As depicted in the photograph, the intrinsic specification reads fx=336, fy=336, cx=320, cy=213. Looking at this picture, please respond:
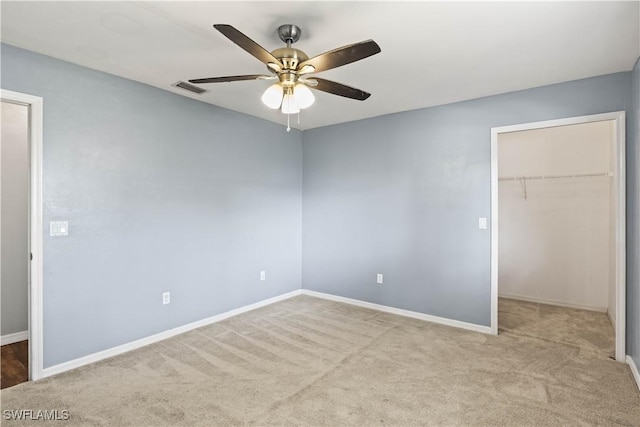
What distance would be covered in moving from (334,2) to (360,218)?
2.91 meters

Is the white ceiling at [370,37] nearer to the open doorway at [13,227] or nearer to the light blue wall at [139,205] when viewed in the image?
the light blue wall at [139,205]

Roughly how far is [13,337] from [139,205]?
187 cm

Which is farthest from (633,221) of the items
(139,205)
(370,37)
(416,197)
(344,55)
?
(139,205)

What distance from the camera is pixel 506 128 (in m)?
3.37

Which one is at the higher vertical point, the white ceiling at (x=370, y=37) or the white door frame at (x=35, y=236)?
the white ceiling at (x=370, y=37)

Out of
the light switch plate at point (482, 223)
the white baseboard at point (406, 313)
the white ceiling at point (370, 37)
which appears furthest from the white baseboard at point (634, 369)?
the white ceiling at point (370, 37)

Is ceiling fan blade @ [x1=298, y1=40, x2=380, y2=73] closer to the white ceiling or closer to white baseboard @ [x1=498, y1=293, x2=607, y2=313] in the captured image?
the white ceiling

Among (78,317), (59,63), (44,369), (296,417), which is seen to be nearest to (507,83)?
(296,417)

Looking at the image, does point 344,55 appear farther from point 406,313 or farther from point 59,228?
point 406,313

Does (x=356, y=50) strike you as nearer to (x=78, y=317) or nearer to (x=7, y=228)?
(x=78, y=317)

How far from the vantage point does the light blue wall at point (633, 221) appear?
8.29 feet

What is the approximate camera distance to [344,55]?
1759 mm

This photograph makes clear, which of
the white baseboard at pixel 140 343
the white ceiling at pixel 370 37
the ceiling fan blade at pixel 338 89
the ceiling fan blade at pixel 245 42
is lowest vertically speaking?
the white baseboard at pixel 140 343

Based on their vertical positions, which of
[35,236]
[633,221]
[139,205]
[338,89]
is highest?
[338,89]
